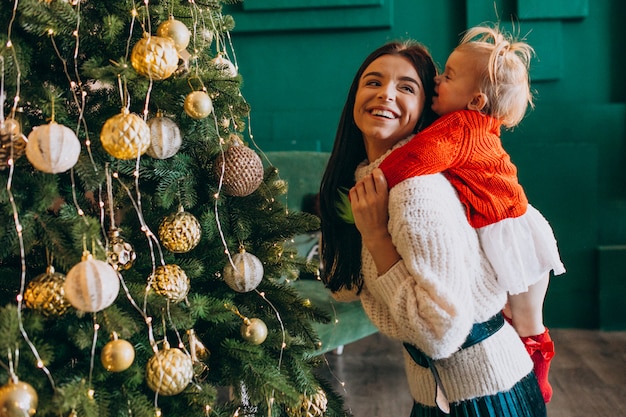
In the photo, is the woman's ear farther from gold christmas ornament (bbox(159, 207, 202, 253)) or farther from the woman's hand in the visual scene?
Result: gold christmas ornament (bbox(159, 207, 202, 253))

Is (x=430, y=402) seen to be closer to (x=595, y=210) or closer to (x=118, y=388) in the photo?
(x=118, y=388)

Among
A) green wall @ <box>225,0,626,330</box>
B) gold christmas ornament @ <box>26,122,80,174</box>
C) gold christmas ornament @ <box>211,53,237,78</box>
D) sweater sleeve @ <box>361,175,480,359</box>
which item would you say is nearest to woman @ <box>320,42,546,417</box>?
sweater sleeve @ <box>361,175,480,359</box>

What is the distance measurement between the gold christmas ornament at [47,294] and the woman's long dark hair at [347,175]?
56cm

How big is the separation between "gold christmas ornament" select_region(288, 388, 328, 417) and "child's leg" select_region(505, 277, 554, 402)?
415 mm

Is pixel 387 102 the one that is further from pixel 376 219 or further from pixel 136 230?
pixel 136 230

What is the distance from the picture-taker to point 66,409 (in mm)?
833

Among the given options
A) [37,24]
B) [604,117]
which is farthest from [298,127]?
[37,24]

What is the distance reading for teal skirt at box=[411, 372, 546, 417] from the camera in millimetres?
1079

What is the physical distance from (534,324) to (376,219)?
16.0 inches

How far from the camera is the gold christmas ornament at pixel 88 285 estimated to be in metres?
0.84

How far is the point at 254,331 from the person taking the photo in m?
1.08

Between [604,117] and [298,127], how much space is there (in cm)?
141

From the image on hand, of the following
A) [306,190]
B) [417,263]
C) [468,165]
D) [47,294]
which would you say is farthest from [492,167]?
[306,190]

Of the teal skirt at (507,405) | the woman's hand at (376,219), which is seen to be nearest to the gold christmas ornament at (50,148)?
the woman's hand at (376,219)
